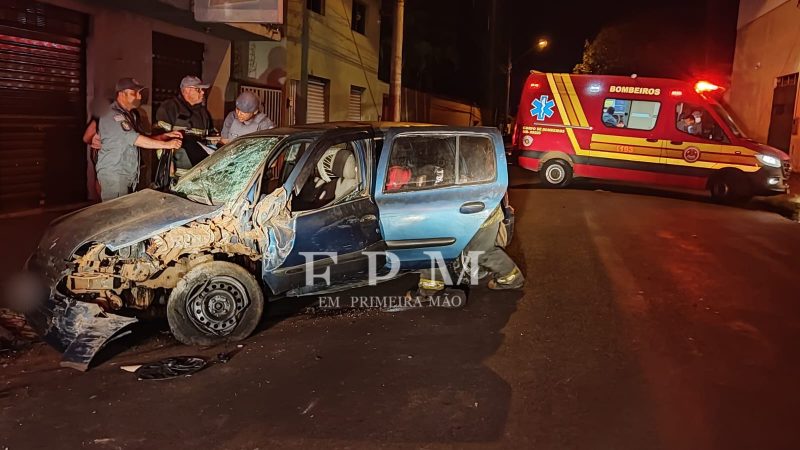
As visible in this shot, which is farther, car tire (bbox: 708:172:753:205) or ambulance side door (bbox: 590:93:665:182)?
ambulance side door (bbox: 590:93:665:182)

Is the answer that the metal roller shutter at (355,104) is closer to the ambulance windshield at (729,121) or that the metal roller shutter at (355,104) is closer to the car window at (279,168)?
the ambulance windshield at (729,121)

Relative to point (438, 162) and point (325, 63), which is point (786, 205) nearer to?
point (438, 162)

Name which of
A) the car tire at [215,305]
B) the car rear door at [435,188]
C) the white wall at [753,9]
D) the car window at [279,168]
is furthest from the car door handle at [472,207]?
the white wall at [753,9]

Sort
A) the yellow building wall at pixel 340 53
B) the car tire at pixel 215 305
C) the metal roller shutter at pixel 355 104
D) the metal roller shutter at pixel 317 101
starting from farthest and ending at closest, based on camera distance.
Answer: the metal roller shutter at pixel 355 104 → the metal roller shutter at pixel 317 101 → the yellow building wall at pixel 340 53 → the car tire at pixel 215 305

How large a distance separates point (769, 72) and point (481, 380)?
20896 mm

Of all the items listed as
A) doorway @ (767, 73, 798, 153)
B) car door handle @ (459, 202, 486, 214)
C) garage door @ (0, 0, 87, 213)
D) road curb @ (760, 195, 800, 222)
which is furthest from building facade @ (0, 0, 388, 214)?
doorway @ (767, 73, 798, 153)

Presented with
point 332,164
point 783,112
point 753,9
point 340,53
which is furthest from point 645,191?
→ point 753,9

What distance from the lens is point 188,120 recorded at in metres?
7.15

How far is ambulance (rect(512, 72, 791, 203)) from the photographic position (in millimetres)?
13242

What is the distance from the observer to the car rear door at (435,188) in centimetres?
555

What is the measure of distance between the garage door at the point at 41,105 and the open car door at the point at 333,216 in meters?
4.83

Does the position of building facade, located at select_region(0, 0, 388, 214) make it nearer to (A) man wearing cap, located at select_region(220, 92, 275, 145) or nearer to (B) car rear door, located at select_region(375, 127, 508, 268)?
(A) man wearing cap, located at select_region(220, 92, 275, 145)

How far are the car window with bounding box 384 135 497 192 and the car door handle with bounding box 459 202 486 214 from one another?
23 cm

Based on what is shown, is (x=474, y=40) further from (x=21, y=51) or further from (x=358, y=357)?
(x=358, y=357)
